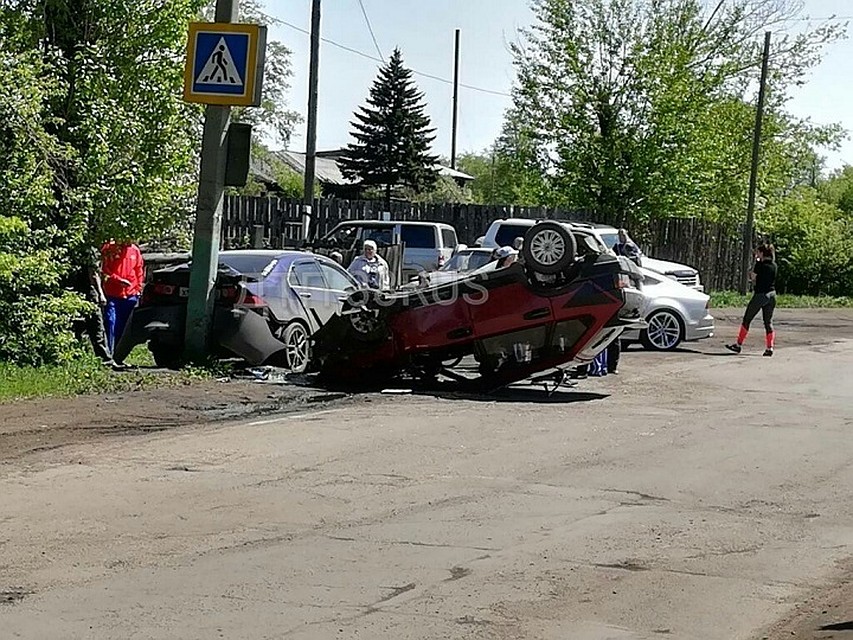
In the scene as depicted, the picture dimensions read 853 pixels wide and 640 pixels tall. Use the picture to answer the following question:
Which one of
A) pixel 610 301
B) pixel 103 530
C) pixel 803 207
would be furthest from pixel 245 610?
pixel 803 207

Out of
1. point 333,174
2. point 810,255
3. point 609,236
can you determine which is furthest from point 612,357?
point 333,174

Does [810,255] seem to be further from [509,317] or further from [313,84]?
[509,317]

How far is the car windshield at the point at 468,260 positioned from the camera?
23891 millimetres

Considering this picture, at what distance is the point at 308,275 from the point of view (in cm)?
1769

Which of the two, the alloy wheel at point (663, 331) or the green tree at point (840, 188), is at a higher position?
the green tree at point (840, 188)

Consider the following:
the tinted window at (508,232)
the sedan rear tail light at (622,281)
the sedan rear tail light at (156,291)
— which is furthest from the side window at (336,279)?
the tinted window at (508,232)

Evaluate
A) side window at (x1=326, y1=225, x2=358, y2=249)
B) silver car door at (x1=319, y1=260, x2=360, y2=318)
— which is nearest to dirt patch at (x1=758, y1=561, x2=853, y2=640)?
silver car door at (x1=319, y1=260, x2=360, y2=318)

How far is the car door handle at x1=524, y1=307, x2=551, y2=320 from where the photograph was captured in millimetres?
15109

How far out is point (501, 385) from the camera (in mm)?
15625

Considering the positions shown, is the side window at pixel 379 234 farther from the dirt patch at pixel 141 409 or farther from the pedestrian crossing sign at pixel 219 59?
the dirt patch at pixel 141 409

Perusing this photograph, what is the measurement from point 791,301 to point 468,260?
784 inches

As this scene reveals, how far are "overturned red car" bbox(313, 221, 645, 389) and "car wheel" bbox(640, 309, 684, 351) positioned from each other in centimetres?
671

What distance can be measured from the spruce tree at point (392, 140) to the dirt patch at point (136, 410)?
168 feet

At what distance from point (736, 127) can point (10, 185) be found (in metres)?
31.8
